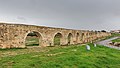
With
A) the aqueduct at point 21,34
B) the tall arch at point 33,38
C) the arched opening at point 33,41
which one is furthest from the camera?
the arched opening at point 33,41

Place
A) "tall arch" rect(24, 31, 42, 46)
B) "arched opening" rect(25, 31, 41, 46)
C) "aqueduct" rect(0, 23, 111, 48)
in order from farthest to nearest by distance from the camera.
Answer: "arched opening" rect(25, 31, 41, 46)
"tall arch" rect(24, 31, 42, 46)
"aqueduct" rect(0, 23, 111, 48)

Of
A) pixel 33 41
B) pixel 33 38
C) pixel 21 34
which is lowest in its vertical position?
pixel 33 41

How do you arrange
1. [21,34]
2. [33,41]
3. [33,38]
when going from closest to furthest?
1. [21,34]
2. [33,41]
3. [33,38]

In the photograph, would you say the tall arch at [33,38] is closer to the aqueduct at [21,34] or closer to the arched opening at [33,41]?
the arched opening at [33,41]

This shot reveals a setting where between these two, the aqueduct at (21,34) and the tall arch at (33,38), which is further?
the tall arch at (33,38)

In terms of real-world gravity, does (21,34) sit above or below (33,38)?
above

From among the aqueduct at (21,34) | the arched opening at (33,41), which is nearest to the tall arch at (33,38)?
the arched opening at (33,41)

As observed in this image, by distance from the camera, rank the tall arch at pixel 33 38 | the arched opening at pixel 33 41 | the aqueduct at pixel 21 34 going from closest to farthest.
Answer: the aqueduct at pixel 21 34
the tall arch at pixel 33 38
the arched opening at pixel 33 41

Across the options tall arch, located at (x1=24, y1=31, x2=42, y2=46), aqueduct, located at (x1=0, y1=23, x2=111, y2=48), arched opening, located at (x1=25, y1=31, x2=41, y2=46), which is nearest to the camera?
aqueduct, located at (x1=0, y1=23, x2=111, y2=48)

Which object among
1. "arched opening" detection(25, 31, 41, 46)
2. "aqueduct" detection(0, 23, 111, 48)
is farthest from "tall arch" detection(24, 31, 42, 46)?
"aqueduct" detection(0, 23, 111, 48)

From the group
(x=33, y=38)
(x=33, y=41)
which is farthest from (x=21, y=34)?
(x=33, y=38)

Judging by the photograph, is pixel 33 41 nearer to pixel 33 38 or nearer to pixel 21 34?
pixel 33 38

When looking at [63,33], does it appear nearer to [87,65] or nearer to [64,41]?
[64,41]

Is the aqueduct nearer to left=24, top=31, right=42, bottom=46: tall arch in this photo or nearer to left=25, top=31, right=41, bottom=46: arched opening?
left=24, top=31, right=42, bottom=46: tall arch
